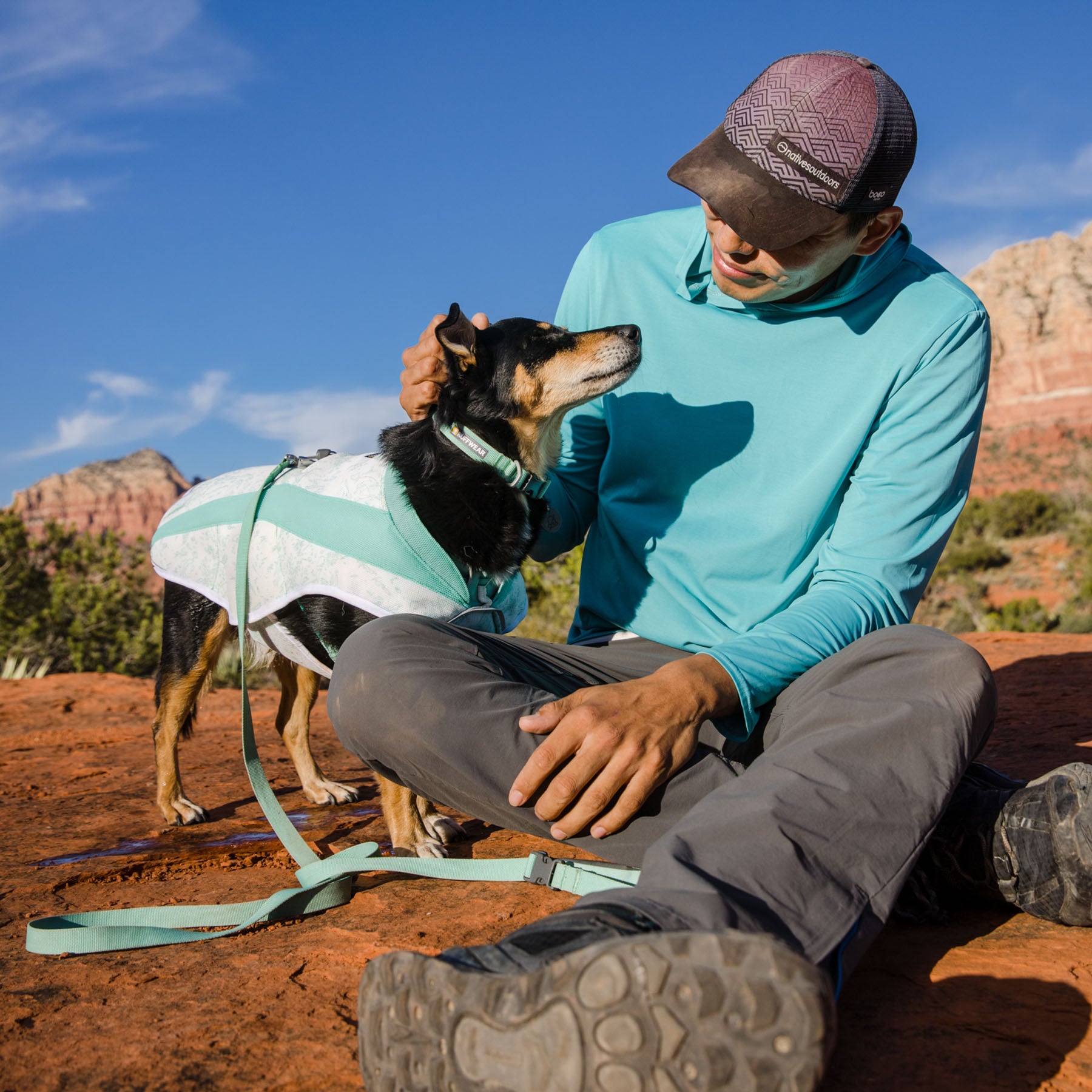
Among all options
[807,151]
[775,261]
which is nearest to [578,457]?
Result: [775,261]

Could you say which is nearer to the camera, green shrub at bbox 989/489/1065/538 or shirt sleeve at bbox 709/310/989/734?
shirt sleeve at bbox 709/310/989/734

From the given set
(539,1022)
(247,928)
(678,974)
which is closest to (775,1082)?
(678,974)

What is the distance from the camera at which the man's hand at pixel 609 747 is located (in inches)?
76.3

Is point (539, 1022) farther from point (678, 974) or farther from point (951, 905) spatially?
point (951, 905)

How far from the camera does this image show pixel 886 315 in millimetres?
2816

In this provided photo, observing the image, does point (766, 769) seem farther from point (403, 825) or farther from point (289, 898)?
point (403, 825)

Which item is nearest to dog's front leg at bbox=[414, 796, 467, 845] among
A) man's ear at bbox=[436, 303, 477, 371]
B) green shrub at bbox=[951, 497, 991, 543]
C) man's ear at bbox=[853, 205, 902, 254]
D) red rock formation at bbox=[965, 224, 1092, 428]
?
man's ear at bbox=[436, 303, 477, 371]

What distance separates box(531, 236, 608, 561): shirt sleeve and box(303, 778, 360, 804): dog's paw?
1.53 m

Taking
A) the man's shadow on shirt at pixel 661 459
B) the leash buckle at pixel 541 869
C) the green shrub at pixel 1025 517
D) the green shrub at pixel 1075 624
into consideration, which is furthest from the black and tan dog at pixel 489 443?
the green shrub at pixel 1025 517

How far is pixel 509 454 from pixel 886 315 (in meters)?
1.40

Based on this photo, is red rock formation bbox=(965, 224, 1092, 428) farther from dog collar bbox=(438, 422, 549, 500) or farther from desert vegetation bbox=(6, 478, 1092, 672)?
dog collar bbox=(438, 422, 549, 500)

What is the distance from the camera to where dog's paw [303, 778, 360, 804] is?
14.0 feet

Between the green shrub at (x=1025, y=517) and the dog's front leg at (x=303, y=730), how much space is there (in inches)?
1114

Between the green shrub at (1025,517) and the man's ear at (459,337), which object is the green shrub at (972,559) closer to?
the green shrub at (1025,517)
